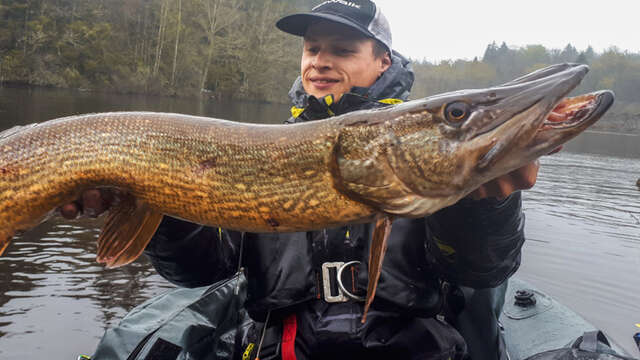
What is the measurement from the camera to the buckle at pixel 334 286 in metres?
1.96

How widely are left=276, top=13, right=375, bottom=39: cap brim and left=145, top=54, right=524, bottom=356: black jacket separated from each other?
112 cm

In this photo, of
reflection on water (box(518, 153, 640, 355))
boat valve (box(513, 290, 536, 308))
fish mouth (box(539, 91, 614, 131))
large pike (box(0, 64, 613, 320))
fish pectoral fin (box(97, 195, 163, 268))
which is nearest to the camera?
fish mouth (box(539, 91, 614, 131))

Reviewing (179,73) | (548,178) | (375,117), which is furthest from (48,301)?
(179,73)

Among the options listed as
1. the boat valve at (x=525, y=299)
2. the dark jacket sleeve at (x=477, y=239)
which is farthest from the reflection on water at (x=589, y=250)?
the dark jacket sleeve at (x=477, y=239)

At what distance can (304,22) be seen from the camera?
8.85 ft

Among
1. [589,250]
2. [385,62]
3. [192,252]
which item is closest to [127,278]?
[192,252]

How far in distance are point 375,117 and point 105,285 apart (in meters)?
4.10

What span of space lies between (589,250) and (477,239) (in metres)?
6.91

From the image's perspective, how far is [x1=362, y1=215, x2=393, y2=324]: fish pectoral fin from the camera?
55.7 inches

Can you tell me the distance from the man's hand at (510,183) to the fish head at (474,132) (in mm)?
137

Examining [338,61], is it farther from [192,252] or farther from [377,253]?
[377,253]

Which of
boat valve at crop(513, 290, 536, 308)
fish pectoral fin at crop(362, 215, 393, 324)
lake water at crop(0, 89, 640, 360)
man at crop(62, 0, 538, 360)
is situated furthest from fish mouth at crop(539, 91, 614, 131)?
lake water at crop(0, 89, 640, 360)

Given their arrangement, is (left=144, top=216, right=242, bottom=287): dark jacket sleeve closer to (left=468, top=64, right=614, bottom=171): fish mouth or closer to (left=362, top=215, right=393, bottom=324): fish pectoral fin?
(left=362, top=215, right=393, bottom=324): fish pectoral fin

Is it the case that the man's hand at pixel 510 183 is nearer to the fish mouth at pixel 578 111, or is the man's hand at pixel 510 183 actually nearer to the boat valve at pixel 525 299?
the fish mouth at pixel 578 111
